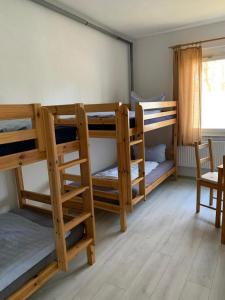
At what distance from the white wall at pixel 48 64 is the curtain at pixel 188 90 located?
100cm

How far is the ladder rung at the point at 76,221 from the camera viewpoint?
169 cm

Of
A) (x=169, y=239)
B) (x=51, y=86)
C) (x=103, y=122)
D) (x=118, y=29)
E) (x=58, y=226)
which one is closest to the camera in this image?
(x=58, y=226)

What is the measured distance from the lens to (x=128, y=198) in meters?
2.49

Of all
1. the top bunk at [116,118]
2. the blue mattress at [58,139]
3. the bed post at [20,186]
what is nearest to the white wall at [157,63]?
the top bunk at [116,118]

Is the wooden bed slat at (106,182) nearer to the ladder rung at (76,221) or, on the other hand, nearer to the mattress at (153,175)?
the mattress at (153,175)

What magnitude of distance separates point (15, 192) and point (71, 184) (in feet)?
2.15

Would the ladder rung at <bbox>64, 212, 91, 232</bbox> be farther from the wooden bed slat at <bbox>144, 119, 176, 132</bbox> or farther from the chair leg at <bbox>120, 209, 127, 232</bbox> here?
the wooden bed slat at <bbox>144, 119, 176, 132</bbox>

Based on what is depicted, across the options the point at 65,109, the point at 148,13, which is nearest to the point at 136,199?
the point at 65,109

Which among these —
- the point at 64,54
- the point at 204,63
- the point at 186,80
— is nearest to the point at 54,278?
the point at 64,54

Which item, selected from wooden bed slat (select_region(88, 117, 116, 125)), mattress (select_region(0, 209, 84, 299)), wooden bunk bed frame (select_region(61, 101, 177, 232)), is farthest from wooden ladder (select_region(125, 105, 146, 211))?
mattress (select_region(0, 209, 84, 299))

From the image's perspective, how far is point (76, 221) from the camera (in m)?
1.79

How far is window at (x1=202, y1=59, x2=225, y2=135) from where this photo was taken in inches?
143

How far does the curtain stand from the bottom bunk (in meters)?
0.56

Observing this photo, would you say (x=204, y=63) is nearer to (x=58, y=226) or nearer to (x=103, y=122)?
(x=103, y=122)
